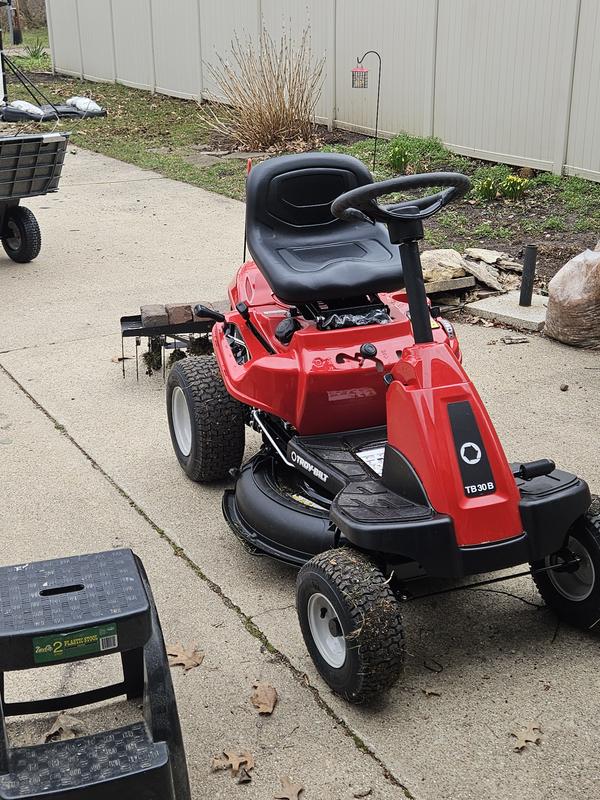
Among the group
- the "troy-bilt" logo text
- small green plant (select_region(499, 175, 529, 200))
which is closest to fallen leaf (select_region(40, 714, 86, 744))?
the "troy-bilt" logo text

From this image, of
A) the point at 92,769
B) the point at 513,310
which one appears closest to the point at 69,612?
the point at 92,769

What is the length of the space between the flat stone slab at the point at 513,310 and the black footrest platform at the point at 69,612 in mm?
4330

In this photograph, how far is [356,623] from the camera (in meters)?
2.93

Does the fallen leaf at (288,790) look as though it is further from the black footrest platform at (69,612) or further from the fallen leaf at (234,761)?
the black footrest platform at (69,612)

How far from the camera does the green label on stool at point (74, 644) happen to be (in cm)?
246

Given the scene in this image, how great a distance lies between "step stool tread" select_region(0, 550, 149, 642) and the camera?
2496mm

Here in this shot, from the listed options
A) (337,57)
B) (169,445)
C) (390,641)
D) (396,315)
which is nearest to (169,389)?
(169,445)

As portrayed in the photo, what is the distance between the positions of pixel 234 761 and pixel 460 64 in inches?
391

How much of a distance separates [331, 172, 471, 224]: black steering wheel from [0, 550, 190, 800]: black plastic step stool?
1.31 metres

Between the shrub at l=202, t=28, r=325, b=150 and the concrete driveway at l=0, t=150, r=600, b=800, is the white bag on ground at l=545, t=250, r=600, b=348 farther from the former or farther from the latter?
the shrub at l=202, t=28, r=325, b=150

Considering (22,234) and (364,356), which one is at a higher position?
(364,356)

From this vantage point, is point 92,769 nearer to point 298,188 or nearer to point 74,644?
point 74,644

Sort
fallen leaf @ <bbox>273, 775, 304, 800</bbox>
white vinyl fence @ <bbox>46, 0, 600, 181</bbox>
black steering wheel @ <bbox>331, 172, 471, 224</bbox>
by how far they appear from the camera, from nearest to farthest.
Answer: fallen leaf @ <bbox>273, 775, 304, 800</bbox> < black steering wheel @ <bbox>331, 172, 471, 224</bbox> < white vinyl fence @ <bbox>46, 0, 600, 181</bbox>

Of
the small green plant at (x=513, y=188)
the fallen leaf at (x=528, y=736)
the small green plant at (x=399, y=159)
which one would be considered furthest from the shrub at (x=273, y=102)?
the fallen leaf at (x=528, y=736)
